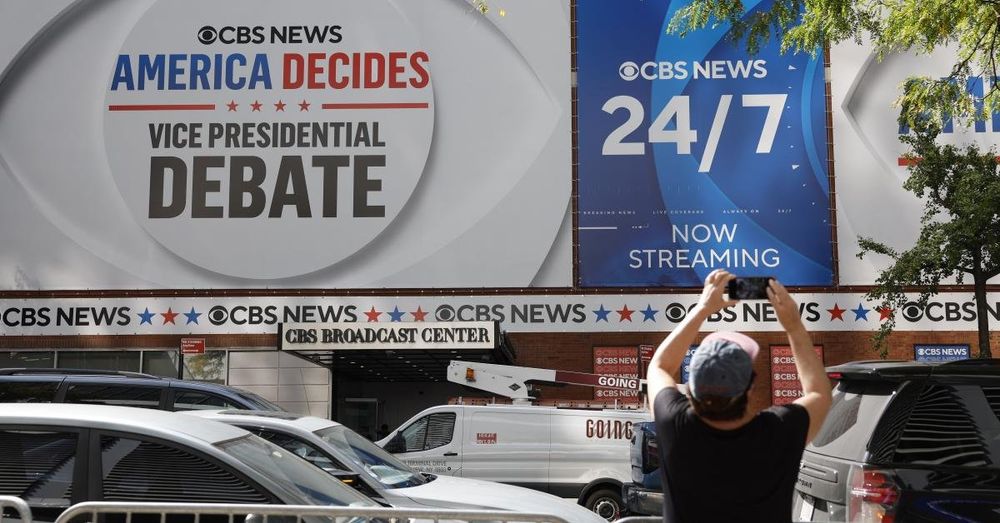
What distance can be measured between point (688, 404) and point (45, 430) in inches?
150

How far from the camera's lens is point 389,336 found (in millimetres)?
23922

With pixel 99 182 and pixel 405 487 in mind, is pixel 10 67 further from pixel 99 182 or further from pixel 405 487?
pixel 405 487

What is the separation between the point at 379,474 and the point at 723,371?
579cm

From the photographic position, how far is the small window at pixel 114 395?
1050 cm

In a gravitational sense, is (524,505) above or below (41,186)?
below

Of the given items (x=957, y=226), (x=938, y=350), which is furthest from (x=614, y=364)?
(x=957, y=226)

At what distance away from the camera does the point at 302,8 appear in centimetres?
2847

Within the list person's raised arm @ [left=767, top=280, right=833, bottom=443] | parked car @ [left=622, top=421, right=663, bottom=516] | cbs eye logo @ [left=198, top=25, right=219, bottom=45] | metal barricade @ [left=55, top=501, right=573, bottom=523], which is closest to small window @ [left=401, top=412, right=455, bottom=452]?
parked car @ [left=622, top=421, right=663, bottom=516]

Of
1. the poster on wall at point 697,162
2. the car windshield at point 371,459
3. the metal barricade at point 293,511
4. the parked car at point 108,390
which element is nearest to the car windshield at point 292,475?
the metal barricade at point 293,511

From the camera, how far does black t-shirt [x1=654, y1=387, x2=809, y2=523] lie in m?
3.17

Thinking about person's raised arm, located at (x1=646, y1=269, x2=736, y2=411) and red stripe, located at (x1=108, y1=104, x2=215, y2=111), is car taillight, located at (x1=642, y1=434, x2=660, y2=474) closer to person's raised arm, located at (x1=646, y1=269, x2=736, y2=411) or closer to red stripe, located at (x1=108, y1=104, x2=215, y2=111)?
person's raised arm, located at (x1=646, y1=269, x2=736, y2=411)

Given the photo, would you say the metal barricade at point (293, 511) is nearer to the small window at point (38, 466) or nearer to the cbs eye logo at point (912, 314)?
the small window at point (38, 466)

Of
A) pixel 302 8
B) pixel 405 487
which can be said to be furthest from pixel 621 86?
pixel 405 487

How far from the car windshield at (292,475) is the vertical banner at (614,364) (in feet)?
66.4
